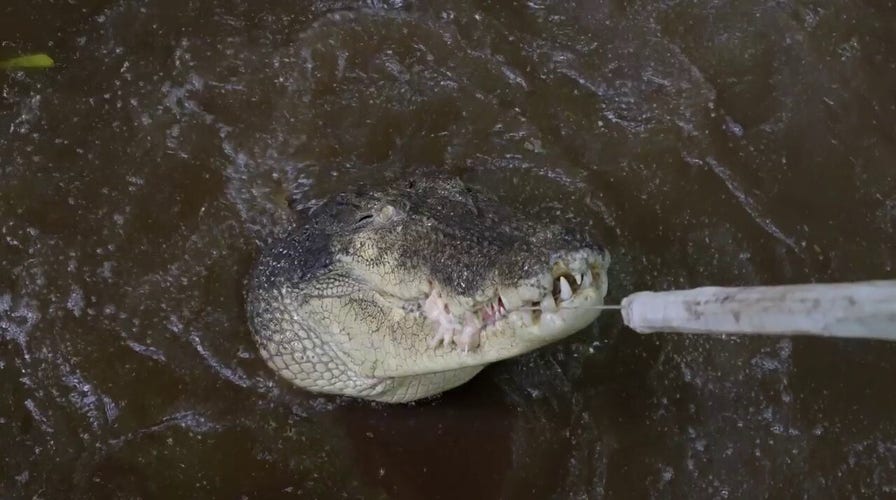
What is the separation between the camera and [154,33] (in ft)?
11.0

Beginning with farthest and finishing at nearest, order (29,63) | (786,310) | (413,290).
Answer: (29,63) → (413,290) → (786,310)

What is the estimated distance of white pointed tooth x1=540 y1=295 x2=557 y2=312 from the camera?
2051mm

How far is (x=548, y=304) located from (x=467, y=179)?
1.35 m

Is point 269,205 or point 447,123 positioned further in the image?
point 447,123

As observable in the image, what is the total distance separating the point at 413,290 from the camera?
2.36 meters

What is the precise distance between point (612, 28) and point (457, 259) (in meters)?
1.77

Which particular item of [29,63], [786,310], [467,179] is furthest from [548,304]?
[29,63]

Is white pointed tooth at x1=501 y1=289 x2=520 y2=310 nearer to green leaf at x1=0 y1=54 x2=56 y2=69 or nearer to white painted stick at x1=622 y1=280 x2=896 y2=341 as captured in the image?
white painted stick at x1=622 y1=280 x2=896 y2=341

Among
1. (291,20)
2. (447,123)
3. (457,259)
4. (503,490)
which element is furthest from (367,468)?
(291,20)

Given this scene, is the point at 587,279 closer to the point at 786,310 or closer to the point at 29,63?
the point at 786,310

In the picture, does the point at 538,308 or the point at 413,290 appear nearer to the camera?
the point at 538,308

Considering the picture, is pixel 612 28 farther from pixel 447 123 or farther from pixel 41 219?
pixel 41 219

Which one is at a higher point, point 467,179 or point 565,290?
point 565,290

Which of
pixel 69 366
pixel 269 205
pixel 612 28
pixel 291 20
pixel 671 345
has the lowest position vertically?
pixel 671 345
